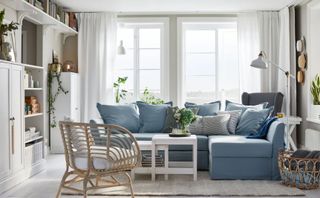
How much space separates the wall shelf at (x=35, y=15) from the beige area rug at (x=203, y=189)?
2.32m

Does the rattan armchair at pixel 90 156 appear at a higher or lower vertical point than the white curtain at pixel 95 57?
lower

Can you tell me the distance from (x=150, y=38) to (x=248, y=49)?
1723 millimetres

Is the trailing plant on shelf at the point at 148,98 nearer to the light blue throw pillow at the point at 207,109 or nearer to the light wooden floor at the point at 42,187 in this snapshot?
the light blue throw pillow at the point at 207,109

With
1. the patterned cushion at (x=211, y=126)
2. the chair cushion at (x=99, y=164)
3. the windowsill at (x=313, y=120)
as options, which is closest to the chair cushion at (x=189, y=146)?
the patterned cushion at (x=211, y=126)

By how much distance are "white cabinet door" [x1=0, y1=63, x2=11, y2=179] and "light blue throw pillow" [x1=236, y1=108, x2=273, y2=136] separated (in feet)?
9.95

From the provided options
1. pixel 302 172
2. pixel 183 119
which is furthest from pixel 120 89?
pixel 302 172

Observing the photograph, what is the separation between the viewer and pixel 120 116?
20.0 ft

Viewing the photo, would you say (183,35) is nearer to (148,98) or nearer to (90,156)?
(148,98)

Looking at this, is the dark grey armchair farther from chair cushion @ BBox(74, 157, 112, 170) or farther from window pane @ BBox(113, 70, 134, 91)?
chair cushion @ BBox(74, 157, 112, 170)

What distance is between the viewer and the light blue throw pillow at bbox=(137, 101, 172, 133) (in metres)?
6.11

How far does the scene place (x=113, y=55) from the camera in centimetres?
745

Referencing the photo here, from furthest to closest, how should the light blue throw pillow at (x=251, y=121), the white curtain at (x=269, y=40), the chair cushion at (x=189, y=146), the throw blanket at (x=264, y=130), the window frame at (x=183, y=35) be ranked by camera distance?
the window frame at (x=183, y=35)
the white curtain at (x=269, y=40)
the light blue throw pillow at (x=251, y=121)
the chair cushion at (x=189, y=146)
the throw blanket at (x=264, y=130)

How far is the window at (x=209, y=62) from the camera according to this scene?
761 cm

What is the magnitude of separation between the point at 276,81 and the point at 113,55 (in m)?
2.84
